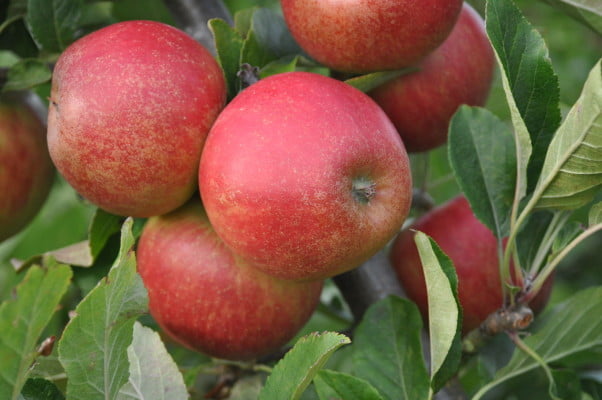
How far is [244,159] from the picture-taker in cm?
73

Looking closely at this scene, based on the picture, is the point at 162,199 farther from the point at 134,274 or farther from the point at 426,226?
the point at 426,226

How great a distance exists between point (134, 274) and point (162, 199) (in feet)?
0.54

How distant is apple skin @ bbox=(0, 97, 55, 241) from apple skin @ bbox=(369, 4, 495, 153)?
1.61 ft

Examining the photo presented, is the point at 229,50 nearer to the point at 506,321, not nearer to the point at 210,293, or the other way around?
the point at 210,293

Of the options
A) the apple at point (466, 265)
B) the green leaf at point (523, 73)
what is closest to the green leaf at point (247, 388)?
the apple at point (466, 265)

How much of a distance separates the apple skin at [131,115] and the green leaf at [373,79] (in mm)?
163

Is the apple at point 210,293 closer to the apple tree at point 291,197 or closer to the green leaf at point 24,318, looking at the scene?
the apple tree at point 291,197

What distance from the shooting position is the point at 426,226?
3.61ft

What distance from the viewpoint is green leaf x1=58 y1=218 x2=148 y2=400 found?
65cm

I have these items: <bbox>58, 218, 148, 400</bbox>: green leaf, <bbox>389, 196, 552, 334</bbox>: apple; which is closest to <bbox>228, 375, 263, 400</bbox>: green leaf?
<bbox>389, 196, 552, 334</bbox>: apple

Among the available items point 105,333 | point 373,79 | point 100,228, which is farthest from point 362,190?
point 100,228

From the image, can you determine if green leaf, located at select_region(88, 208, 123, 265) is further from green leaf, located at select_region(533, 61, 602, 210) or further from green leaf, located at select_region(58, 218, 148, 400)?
green leaf, located at select_region(533, 61, 602, 210)

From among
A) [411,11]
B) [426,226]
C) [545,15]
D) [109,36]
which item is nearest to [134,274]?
[109,36]

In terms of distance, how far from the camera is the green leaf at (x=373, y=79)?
0.84 meters
